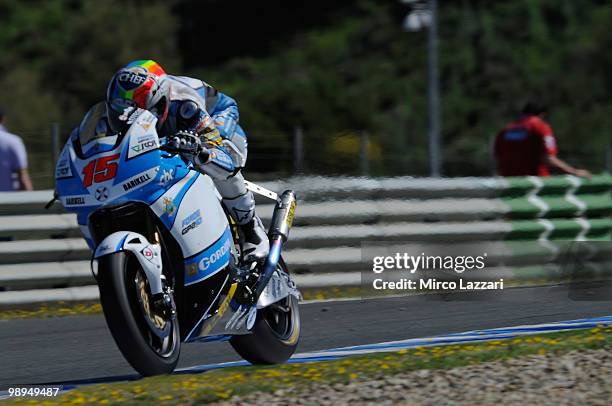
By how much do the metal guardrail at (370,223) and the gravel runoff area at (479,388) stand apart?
4.08 metres

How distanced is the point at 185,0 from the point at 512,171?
44.7m

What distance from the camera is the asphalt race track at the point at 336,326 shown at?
7.26 metres

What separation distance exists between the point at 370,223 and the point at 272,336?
3.99 m

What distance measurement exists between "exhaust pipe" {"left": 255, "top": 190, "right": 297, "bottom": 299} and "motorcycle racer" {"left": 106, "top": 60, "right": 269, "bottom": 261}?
0.05 meters

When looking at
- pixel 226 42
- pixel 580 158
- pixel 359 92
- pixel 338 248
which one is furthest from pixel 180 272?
pixel 226 42

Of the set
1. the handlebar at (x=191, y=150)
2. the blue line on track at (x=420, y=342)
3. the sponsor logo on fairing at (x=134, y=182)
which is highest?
the handlebar at (x=191, y=150)

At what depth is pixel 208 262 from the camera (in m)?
6.33

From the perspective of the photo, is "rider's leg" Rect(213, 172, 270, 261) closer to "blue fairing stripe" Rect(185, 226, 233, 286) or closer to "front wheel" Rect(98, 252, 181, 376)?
"blue fairing stripe" Rect(185, 226, 233, 286)

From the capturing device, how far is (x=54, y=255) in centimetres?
978

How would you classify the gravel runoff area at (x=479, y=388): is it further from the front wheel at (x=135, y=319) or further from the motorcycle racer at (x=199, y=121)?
the motorcycle racer at (x=199, y=121)

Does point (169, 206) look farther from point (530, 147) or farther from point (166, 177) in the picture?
point (530, 147)

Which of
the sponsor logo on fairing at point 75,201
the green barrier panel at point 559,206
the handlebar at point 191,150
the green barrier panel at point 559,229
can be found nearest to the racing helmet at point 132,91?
the handlebar at point 191,150

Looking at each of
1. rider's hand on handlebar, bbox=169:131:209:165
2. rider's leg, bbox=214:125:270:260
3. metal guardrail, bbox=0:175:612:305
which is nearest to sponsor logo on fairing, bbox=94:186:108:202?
rider's hand on handlebar, bbox=169:131:209:165

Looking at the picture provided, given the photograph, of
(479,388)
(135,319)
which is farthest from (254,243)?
(479,388)
